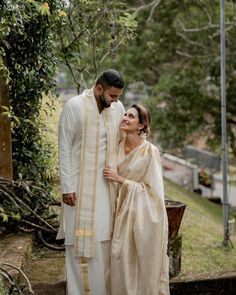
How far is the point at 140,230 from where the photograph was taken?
161 inches

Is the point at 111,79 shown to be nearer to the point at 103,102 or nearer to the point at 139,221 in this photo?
the point at 103,102

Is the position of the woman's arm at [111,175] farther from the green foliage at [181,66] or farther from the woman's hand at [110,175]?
the green foliage at [181,66]

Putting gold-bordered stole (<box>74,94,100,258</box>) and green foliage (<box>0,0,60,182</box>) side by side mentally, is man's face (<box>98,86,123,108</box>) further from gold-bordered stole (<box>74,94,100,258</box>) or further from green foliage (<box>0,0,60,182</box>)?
green foliage (<box>0,0,60,182</box>)

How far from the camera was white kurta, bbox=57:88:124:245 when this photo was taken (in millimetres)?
3961

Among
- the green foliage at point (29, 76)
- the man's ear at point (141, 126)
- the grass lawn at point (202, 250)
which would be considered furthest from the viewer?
the grass lawn at point (202, 250)

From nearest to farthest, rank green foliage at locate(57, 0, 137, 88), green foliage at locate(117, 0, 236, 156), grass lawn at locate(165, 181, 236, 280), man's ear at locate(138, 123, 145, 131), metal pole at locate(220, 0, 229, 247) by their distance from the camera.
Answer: man's ear at locate(138, 123, 145, 131) → green foliage at locate(57, 0, 137, 88) → grass lawn at locate(165, 181, 236, 280) → metal pole at locate(220, 0, 229, 247) → green foliage at locate(117, 0, 236, 156)

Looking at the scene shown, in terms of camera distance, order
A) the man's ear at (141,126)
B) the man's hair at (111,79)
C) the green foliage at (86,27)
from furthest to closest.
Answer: the green foliage at (86,27)
the man's ear at (141,126)
the man's hair at (111,79)

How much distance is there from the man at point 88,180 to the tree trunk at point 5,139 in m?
1.18

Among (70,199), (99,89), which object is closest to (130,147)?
(99,89)

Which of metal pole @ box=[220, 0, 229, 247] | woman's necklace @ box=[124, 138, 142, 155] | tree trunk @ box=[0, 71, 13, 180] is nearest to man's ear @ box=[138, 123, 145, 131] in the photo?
woman's necklace @ box=[124, 138, 142, 155]

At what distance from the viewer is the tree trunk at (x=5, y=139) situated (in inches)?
197

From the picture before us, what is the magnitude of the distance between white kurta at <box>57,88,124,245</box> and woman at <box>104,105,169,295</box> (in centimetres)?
10

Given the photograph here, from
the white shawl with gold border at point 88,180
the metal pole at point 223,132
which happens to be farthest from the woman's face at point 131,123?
the metal pole at point 223,132

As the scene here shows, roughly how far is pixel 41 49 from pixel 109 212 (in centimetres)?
196
